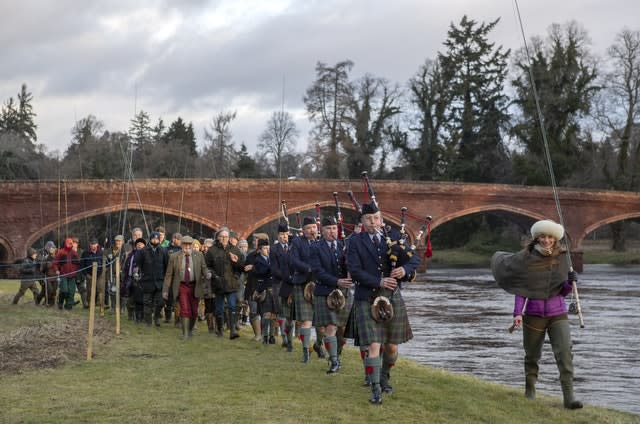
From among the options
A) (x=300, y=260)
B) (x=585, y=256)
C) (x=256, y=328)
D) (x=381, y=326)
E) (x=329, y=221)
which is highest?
(x=329, y=221)

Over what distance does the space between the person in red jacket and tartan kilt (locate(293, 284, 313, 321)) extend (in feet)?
28.4

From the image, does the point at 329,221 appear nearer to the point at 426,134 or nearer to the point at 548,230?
the point at 548,230

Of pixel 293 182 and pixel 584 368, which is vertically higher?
pixel 293 182

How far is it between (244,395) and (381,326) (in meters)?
1.59

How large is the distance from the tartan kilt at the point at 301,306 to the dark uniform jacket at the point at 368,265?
315cm

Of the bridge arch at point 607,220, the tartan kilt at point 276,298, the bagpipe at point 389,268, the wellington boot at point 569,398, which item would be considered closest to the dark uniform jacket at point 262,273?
the tartan kilt at point 276,298

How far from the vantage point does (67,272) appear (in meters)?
19.6

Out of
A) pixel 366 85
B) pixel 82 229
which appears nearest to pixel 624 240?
pixel 366 85

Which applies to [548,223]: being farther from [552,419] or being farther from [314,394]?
[314,394]

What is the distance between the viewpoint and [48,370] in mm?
10430

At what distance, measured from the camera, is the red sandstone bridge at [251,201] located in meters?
43.0

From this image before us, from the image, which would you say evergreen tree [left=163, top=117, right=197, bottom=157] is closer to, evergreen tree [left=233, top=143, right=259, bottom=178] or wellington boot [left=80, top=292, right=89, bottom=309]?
evergreen tree [left=233, top=143, right=259, bottom=178]

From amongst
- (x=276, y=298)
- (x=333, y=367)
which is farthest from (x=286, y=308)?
(x=333, y=367)

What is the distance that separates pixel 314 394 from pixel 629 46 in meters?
60.5
